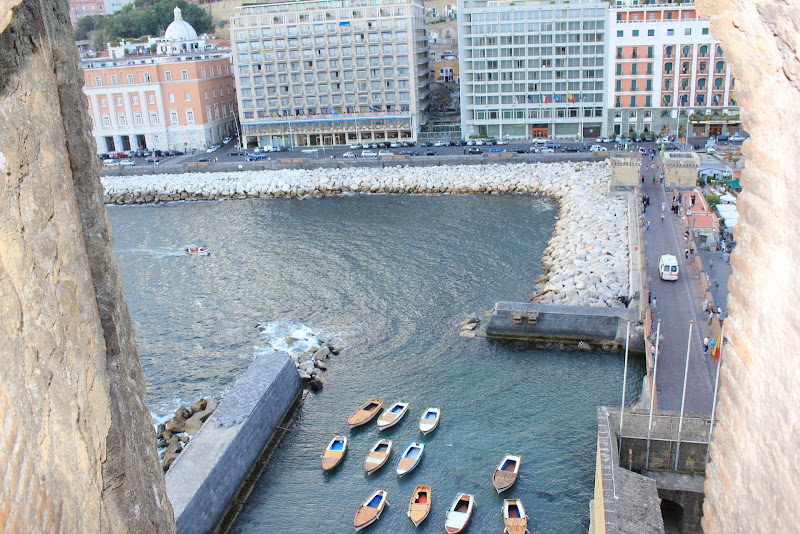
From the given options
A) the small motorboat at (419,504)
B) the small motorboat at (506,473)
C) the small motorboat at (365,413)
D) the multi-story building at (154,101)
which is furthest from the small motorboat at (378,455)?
the multi-story building at (154,101)

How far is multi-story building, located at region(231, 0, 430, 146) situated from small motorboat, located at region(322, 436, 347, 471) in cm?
5171

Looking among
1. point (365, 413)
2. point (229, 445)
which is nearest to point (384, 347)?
point (365, 413)

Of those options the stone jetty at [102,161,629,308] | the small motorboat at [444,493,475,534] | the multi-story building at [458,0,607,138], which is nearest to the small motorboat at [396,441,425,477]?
the small motorboat at [444,493,475,534]

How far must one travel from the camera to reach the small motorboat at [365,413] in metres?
23.0

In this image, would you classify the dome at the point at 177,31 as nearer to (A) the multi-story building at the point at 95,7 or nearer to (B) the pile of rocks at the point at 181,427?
(A) the multi-story building at the point at 95,7

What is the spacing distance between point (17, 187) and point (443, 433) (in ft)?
59.5

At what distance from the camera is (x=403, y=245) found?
41.4 m

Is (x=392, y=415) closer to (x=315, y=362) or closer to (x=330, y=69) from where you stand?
(x=315, y=362)

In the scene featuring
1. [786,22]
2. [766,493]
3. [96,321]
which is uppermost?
[786,22]

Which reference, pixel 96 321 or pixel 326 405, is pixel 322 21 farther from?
pixel 96 321

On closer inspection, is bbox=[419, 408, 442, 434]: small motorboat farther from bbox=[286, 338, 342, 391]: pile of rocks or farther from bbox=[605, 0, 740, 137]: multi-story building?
bbox=[605, 0, 740, 137]: multi-story building

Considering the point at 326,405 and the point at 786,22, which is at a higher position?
the point at 786,22

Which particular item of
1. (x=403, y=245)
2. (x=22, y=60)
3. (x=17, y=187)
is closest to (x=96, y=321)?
(x=17, y=187)

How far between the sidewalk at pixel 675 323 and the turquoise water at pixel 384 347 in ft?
7.99
